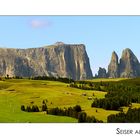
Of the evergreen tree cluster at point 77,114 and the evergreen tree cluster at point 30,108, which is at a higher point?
the evergreen tree cluster at point 30,108

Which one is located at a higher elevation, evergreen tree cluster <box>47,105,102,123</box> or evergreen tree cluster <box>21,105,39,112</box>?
evergreen tree cluster <box>21,105,39,112</box>

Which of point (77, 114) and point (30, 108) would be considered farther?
point (30, 108)

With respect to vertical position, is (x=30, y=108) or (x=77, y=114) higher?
(x=30, y=108)

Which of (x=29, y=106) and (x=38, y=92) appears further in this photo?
(x=38, y=92)

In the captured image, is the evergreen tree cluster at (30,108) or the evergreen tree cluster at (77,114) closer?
the evergreen tree cluster at (77,114)

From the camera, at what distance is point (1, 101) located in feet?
221

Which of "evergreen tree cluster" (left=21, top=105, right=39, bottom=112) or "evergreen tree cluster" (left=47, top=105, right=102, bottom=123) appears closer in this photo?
"evergreen tree cluster" (left=47, top=105, right=102, bottom=123)
